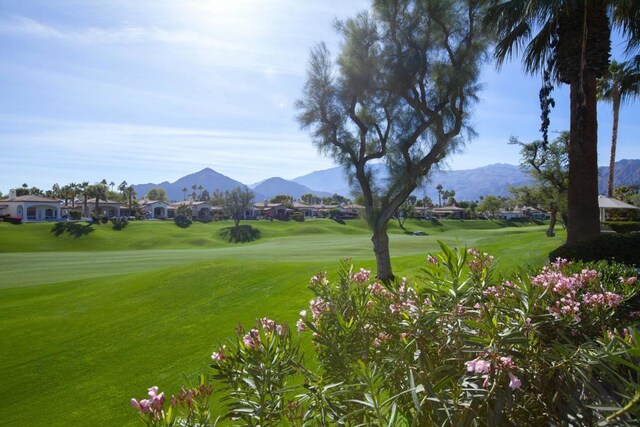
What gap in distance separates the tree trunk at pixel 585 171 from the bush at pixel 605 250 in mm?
1123

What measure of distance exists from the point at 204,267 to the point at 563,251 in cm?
1648

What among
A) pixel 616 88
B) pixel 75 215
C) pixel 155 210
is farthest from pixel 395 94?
pixel 155 210

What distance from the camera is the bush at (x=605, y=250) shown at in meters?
10.6

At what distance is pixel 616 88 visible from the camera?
30.1 m

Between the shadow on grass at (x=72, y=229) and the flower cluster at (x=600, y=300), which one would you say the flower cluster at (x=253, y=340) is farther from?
the shadow on grass at (x=72, y=229)

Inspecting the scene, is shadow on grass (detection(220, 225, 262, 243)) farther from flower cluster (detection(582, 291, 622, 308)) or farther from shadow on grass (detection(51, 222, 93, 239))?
flower cluster (detection(582, 291, 622, 308))

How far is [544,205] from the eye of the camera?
38.5 m

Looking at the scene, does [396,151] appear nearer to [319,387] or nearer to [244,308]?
[244,308]

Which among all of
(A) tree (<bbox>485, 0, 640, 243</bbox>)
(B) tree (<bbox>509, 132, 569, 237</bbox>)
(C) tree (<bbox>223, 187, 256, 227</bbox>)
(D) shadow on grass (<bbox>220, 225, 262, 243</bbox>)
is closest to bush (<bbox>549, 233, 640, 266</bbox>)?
(A) tree (<bbox>485, 0, 640, 243</bbox>)

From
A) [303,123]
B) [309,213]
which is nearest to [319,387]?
[303,123]

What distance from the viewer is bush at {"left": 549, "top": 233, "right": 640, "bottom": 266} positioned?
10.6 m

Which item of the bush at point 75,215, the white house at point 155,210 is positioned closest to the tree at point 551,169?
the bush at point 75,215

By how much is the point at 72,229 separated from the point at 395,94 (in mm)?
64746

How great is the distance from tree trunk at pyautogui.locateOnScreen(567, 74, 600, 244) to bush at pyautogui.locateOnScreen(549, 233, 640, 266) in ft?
3.68
